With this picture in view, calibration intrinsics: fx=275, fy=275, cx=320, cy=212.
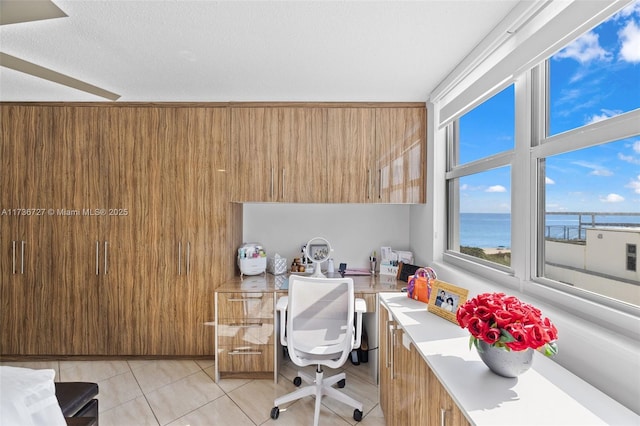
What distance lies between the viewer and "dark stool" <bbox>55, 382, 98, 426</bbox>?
134cm

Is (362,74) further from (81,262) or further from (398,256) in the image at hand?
(81,262)

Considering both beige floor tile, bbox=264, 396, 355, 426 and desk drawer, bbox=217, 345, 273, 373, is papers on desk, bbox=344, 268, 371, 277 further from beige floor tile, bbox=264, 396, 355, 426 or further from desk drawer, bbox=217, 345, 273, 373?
beige floor tile, bbox=264, 396, 355, 426

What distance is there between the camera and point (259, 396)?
Result: 216 centimetres

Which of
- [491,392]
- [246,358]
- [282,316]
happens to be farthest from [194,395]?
[491,392]

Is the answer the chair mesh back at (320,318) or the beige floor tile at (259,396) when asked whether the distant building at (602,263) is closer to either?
the chair mesh back at (320,318)

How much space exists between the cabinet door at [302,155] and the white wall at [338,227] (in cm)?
42

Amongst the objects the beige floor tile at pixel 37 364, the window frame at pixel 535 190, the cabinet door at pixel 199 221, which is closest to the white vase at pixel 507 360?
the window frame at pixel 535 190

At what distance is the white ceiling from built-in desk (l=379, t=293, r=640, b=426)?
1639 millimetres

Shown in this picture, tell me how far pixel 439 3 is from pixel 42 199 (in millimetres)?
3505

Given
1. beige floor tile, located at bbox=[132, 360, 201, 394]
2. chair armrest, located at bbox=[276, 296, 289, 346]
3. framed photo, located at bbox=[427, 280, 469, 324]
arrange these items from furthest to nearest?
beige floor tile, located at bbox=[132, 360, 201, 394] → chair armrest, located at bbox=[276, 296, 289, 346] → framed photo, located at bbox=[427, 280, 469, 324]

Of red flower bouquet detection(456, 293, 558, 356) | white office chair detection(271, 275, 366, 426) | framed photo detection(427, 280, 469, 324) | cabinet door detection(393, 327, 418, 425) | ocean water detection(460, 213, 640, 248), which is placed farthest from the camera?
white office chair detection(271, 275, 366, 426)

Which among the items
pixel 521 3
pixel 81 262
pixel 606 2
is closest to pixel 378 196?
pixel 521 3

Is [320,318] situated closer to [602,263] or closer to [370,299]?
[370,299]

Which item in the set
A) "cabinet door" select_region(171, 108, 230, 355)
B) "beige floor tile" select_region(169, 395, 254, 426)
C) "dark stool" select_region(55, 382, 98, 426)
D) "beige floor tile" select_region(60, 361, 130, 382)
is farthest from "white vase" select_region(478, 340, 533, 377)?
"beige floor tile" select_region(60, 361, 130, 382)
